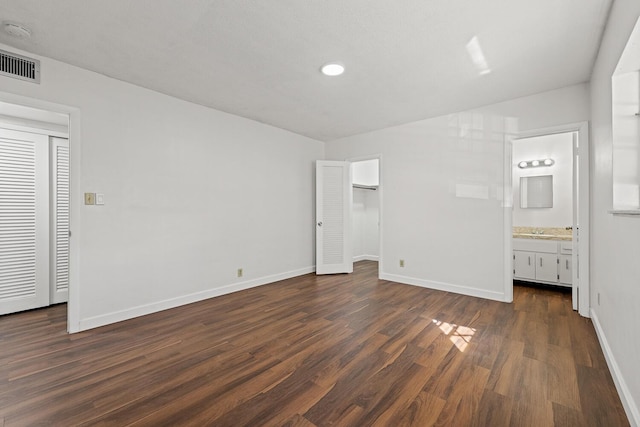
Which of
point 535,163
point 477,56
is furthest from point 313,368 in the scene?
point 535,163

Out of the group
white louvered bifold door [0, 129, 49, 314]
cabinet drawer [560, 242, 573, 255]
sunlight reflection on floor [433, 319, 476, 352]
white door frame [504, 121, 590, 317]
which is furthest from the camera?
cabinet drawer [560, 242, 573, 255]

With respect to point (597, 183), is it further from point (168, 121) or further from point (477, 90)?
point (168, 121)

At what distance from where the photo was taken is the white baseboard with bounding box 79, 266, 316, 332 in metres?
2.85

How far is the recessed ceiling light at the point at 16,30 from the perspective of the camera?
2.10 m

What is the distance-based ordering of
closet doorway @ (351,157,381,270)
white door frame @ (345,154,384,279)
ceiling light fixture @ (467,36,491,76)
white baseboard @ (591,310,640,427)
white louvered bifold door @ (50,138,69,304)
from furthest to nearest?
closet doorway @ (351,157,381,270) → white door frame @ (345,154,384,279) → white louvered bifold door @ (50,138,69,304) → ceiling light fixture @ (467,36,491,76) → white baseboard @ (591,310,640,427)

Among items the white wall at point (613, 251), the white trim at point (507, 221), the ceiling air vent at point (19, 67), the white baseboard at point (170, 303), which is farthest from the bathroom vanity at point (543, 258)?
the ceiling air vent at point (19, 67)

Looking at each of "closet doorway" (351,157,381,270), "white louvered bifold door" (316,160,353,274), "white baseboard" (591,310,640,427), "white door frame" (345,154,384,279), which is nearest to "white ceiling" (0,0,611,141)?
"white door frame" (345,154,384,279)

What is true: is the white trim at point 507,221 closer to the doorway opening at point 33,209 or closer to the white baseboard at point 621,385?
the white baseboard at point 621,385

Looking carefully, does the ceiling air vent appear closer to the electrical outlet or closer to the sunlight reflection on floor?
the electrical outlet

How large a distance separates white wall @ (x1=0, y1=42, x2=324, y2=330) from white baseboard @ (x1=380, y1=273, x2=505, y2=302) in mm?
1814

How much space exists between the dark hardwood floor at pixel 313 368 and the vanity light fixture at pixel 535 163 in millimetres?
2391

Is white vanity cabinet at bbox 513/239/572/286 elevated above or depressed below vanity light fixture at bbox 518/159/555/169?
below

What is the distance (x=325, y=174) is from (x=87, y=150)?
3416mm

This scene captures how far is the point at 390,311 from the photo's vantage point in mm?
3244
